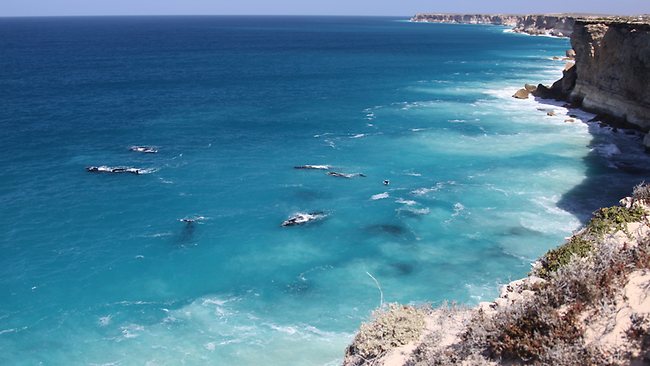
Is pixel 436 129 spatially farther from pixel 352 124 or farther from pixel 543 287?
pixel 543 287

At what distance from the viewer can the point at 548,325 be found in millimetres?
12172

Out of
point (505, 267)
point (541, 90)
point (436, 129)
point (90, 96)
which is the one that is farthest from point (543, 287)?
point (90, 96)

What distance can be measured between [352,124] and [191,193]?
28.7 m

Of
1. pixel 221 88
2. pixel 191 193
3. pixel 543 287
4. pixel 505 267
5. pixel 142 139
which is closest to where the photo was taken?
pixel 543 287

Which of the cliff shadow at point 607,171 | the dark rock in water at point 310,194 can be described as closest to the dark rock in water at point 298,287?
the dark rock in water at point 310,194

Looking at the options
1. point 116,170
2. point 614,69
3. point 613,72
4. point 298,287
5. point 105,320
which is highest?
point 614,69

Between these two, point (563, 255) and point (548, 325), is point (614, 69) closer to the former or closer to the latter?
point (563, 255)

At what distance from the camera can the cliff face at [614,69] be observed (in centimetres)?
5644

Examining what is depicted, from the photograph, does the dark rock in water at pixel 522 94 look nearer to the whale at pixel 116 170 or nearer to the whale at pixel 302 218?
the whale at pixel 302 218

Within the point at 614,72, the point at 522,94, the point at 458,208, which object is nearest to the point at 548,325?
the point at 458,208

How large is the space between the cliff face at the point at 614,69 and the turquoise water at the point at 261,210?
4.07 m

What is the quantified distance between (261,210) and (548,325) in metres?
31.7

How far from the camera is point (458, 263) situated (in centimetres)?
3353

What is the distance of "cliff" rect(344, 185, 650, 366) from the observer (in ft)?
37.4
